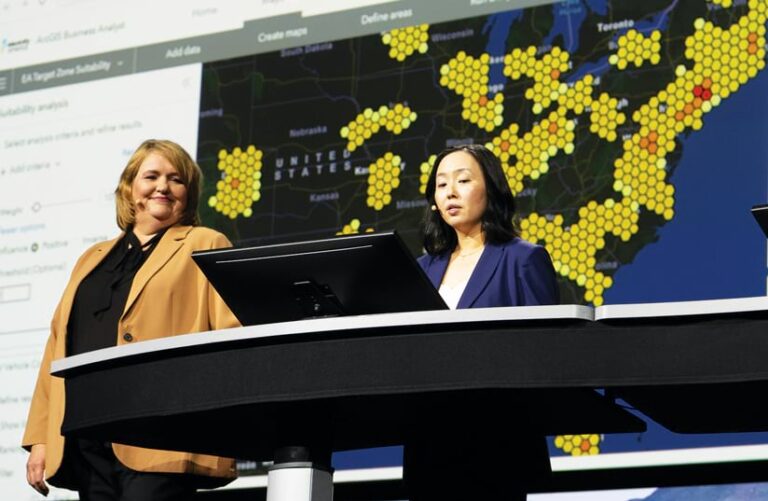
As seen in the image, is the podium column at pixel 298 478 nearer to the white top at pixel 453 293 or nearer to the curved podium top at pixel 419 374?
the curved podium top at pixel 419 374

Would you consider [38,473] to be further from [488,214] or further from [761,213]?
[761,213]

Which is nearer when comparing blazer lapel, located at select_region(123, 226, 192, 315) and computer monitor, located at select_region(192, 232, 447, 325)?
computer monitor, located at select_region(192, 232, 447, 325)

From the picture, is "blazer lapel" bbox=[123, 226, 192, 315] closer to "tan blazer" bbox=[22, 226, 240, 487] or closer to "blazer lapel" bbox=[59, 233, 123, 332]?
"tan blazer" bbox=[22, 226, 240, 487]

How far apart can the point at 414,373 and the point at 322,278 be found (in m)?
0.29

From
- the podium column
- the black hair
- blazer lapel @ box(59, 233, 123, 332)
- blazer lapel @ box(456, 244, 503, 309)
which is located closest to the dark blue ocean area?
the black hair

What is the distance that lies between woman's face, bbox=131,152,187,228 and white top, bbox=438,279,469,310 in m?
0.70

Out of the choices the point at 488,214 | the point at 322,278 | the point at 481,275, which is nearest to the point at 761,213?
the point at 322,278

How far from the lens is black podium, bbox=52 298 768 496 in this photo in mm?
1684

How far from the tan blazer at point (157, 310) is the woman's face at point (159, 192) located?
41 millimetres

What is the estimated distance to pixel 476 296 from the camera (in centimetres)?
247

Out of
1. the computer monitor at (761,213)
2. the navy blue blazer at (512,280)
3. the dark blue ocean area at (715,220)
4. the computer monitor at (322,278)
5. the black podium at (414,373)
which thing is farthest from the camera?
the dark blue ocean area at (715,220)

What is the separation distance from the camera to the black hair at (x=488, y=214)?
2617mm

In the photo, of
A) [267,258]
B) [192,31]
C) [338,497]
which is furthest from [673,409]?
[192,31]

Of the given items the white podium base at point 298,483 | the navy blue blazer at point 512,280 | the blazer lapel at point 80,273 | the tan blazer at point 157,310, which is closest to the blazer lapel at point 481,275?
the navy blue blazer at point 512,280
